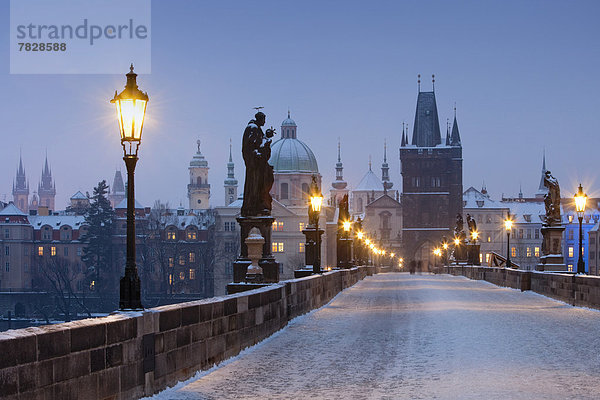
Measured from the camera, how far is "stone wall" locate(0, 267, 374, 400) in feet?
23.8

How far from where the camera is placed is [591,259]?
13838cm

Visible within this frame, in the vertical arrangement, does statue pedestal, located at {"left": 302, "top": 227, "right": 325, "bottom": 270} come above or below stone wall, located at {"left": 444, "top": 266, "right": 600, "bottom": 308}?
above

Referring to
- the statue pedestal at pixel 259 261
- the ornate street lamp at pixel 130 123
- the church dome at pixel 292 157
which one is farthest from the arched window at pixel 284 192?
the ornate street lamp at pixel 130 123

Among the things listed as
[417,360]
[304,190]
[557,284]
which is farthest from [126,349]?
[304,190]

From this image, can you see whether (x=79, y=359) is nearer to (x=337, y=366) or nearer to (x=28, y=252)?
(x=337, y=366)

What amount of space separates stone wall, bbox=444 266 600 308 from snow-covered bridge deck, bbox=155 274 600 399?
2449 millimetres

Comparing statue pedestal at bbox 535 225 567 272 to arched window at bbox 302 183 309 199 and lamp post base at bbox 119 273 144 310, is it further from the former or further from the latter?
arched window at bbox 302 183 309 199

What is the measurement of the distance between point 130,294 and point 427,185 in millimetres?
136319

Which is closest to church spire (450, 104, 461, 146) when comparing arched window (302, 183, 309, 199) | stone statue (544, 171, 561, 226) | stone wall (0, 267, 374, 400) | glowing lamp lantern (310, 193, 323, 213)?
arched window (302, 183, 309, 199)

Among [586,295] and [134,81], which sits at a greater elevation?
[134,81]

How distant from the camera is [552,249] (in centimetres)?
3531

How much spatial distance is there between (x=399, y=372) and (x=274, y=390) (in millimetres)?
2052

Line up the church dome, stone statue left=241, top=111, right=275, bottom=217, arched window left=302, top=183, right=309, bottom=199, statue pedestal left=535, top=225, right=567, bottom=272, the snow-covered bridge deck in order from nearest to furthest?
the snow-covered bridge deck → stone statue left=241, top=111, right=275, bottom=217 → statue pedestal left=535, top=225, right=567, bottom=272 → arched window left=302, top=183, right=309, bottom=199 → the church dome

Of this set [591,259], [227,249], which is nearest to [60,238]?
[227,249]
